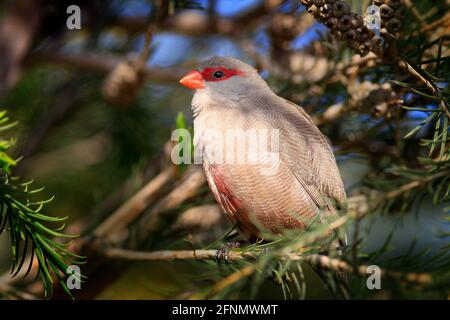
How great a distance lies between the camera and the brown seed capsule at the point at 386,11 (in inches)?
88.3

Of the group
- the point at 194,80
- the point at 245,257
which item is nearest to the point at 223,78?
the point at 194,80

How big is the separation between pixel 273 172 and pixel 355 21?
0.84 m

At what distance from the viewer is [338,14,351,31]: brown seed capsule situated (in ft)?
7.20

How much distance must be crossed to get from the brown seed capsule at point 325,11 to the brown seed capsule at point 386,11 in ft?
0.83

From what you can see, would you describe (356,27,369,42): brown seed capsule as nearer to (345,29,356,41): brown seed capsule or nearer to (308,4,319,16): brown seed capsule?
(345,29,356,41): brown seed capsule

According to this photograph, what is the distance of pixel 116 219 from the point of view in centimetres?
300

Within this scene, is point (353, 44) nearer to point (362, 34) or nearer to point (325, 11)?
point (362, 34)

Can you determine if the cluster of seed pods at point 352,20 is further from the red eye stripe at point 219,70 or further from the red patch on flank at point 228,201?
the red eye stripe at point 219,70

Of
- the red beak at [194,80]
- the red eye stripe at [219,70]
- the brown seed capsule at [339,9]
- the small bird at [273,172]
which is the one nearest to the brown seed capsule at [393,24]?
the brown seed capsule at [339,9]

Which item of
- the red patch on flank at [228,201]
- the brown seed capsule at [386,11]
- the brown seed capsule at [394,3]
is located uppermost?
the brown seed capsule at [394,3]

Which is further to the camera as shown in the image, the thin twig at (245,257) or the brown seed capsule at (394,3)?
the brown seed capsule at (394,3)

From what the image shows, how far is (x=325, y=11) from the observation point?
216 cm
